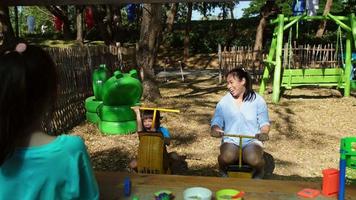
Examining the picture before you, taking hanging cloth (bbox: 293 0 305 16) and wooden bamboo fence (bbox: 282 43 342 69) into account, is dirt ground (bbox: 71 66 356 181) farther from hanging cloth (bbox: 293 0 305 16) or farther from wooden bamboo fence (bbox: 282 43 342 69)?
hanging cloth (bbox: 293 0 305 16)

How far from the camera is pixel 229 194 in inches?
94.7

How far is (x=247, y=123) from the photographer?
408 centimetres

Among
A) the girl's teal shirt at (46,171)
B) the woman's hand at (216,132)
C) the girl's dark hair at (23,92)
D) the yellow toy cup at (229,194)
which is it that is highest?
the girl's dark hair at (23,92)

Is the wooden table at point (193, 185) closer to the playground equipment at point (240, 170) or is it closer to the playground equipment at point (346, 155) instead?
the playground equipment at point (346, 155)

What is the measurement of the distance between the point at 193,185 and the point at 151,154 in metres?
1.29

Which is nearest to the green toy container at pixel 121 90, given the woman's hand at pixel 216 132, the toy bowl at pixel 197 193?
the woman's hand at pixel 216 132

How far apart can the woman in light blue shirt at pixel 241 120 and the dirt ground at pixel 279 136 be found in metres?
1.04

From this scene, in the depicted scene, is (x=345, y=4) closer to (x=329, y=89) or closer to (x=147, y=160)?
(x=329, y=89)

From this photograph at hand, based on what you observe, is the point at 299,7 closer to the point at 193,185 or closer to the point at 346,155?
the point at 346,155

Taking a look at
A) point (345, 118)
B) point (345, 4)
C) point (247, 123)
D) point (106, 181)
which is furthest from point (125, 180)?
point (345, 4)

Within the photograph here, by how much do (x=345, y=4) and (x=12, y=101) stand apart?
26072mm

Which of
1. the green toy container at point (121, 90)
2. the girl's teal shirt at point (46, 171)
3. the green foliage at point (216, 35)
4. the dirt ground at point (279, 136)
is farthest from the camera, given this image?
the green foliage at point (216, 35)

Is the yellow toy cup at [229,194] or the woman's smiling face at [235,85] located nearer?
the yellow toy cup at [229,194]

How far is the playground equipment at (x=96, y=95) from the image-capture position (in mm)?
7051
